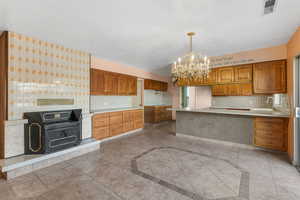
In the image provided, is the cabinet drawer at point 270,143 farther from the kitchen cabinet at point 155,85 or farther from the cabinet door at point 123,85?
the kitchen cabinet at point 155,85

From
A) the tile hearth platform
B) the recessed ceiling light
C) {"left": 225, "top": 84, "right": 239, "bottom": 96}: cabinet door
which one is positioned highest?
the recessed ceiling light

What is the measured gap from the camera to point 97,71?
4211mm

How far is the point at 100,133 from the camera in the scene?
410 cm

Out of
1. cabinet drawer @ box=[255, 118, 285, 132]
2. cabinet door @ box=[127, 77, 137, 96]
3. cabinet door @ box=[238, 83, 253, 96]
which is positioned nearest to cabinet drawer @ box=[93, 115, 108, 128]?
cabinet door @ box=[127, 77, 137, 96]

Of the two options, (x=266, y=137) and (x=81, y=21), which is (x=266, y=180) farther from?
(x=81, y=21)

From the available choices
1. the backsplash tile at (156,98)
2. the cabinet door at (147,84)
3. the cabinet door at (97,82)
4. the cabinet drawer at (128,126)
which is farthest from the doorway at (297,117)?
the backsplash tile at (156,98)

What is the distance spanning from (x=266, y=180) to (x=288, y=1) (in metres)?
2.60

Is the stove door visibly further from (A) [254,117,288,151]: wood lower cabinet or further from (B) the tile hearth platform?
(A) [254,117,288,151]: wood lower cabinet

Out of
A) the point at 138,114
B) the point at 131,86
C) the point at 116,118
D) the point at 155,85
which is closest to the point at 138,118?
the point at 138,114

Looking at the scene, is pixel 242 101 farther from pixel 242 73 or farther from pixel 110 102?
pixel 110 102

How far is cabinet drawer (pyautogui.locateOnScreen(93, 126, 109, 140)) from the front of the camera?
3975mm

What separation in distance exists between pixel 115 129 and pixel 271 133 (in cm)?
421

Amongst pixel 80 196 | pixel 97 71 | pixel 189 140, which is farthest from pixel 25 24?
pixel 189 140

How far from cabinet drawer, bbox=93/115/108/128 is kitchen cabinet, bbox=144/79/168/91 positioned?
2631mm
